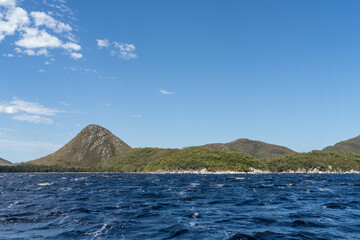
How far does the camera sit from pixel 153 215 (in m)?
36.4

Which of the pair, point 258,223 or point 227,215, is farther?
point 227,215

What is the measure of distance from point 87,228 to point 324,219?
28.6 metres

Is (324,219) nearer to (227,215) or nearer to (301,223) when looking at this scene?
(301,223)

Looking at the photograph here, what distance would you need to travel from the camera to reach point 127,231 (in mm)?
27312

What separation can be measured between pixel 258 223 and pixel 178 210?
45.2ft

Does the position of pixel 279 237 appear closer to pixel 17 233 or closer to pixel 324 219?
pixel 324 219

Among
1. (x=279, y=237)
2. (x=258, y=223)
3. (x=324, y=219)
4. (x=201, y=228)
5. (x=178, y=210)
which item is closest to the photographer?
(x=279, y=237)

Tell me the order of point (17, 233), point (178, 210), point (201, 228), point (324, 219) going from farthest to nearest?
point (178, 210) → point (324, 219) → point (201, 228) → point (17, 233)

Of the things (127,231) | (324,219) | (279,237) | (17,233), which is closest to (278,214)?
(324,219)

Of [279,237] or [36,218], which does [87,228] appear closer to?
[36,218]

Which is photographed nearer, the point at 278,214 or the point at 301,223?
the point at 301,223

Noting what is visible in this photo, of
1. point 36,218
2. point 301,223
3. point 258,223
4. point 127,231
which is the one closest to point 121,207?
point 36,218

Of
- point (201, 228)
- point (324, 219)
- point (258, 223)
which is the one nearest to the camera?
point (201, 228)

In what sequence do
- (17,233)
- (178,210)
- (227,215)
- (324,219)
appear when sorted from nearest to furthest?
(17,233)
(324,219)
(227,215)
(178,210)
